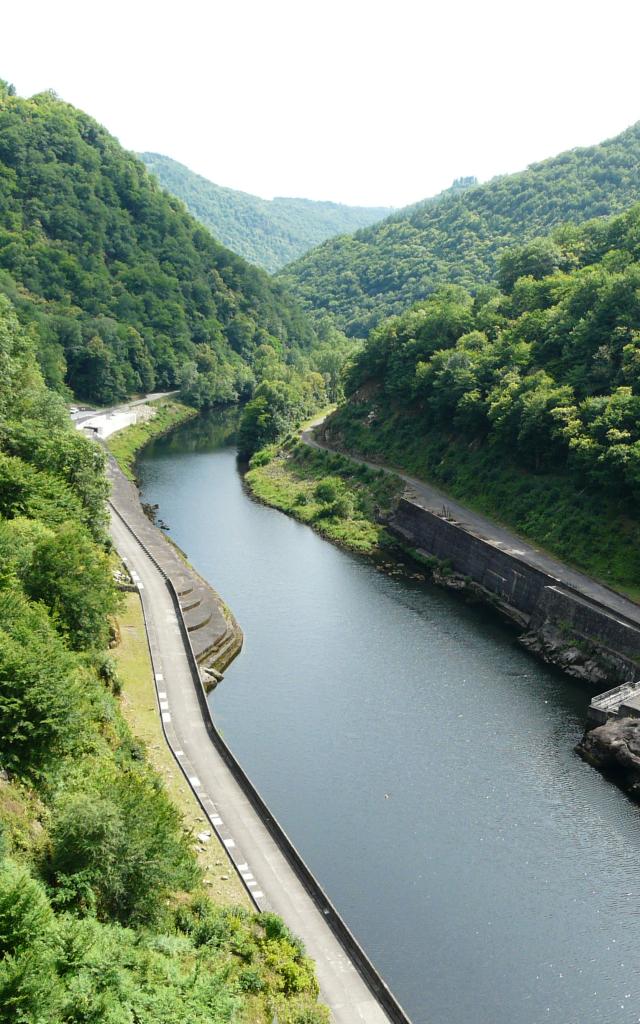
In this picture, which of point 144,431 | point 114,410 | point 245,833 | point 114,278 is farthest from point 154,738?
point 114,278

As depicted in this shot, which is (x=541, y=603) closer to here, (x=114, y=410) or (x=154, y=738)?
(x=154, y=738)

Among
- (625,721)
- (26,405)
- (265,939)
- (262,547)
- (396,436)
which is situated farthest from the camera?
(396,436)

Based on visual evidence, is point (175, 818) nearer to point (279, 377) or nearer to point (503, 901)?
point (503, 901)

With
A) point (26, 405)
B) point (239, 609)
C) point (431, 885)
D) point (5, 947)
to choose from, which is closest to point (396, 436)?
point (239, 609)

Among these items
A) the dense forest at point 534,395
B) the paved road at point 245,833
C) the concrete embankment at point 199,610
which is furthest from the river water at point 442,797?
the dense forest at point 534,395

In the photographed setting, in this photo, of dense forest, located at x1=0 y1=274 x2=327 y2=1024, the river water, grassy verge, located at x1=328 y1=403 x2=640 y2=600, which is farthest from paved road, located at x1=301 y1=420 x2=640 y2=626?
dense forest, located at x1=0 y1=274 x2=327 y2=1024

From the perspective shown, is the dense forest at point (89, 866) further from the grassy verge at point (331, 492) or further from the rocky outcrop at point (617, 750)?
the grassy verge at point (331, 492)
